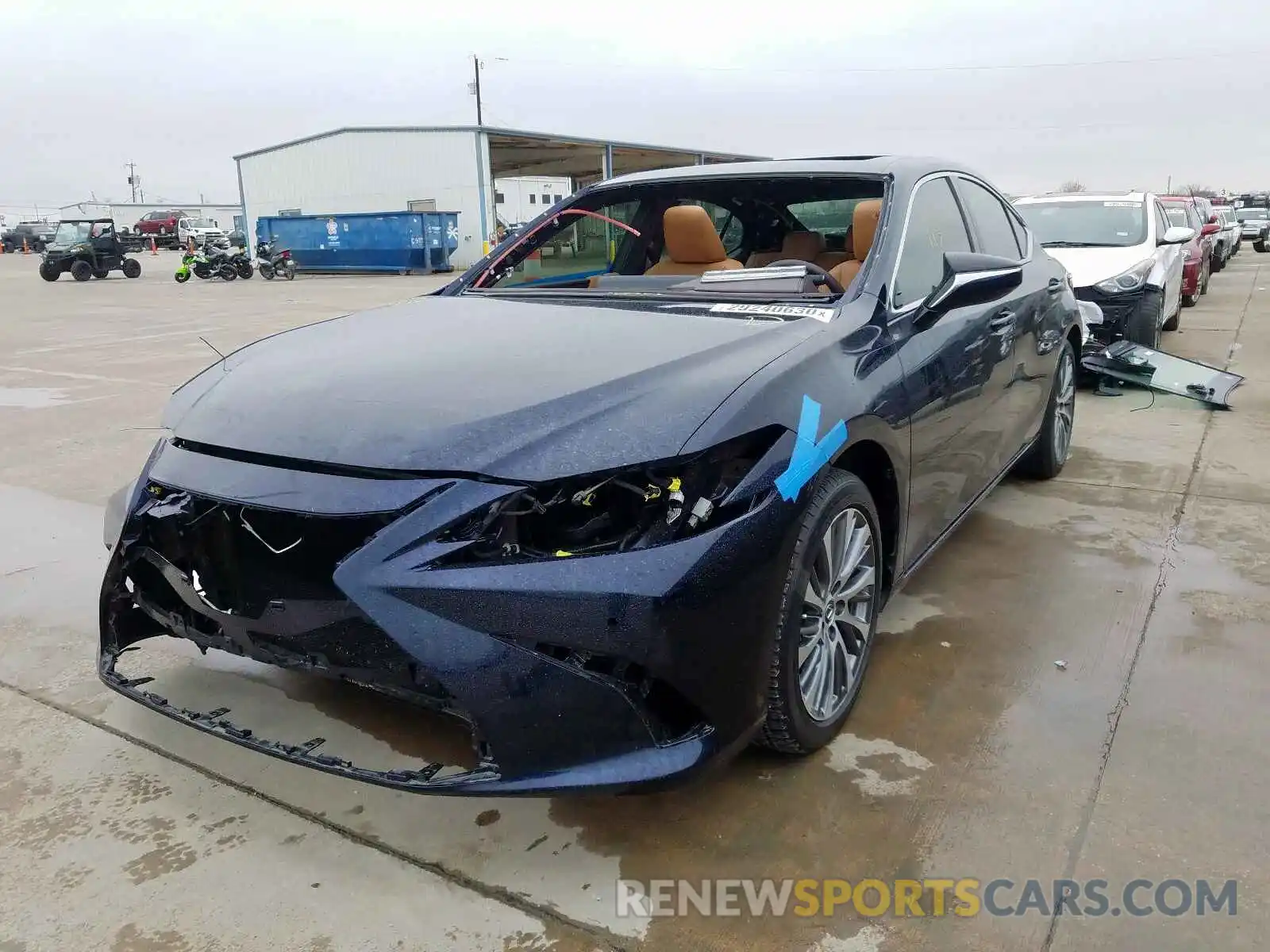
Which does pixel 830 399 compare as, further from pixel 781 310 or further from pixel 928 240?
pixel 928 240

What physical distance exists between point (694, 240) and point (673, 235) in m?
0.09

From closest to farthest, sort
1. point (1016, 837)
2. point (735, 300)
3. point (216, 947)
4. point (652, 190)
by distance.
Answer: point (216, 947), point (1016, 837), point (735, 300), point (652, 190)

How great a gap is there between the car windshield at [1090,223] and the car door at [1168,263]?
6.8 inches

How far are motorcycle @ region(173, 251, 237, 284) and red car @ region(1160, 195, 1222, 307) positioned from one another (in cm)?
2177

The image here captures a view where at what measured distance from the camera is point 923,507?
2.87 m

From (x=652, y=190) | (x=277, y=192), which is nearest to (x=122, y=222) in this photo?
(x=277, y=192)

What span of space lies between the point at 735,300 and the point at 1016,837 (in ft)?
5.31

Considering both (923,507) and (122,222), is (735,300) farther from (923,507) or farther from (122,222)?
(122,222)

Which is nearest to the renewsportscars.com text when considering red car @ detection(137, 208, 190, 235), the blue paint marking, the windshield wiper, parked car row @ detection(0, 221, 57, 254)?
the blue paint marking

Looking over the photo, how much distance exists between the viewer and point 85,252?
81.9 feet

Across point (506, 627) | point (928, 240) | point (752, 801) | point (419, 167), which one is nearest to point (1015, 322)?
point (928, 240)

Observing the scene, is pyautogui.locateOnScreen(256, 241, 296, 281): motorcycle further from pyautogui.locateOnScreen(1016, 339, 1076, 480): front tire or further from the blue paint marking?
the blue paint marking

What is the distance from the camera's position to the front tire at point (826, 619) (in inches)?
84.1

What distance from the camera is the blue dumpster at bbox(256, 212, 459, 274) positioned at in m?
27.4
